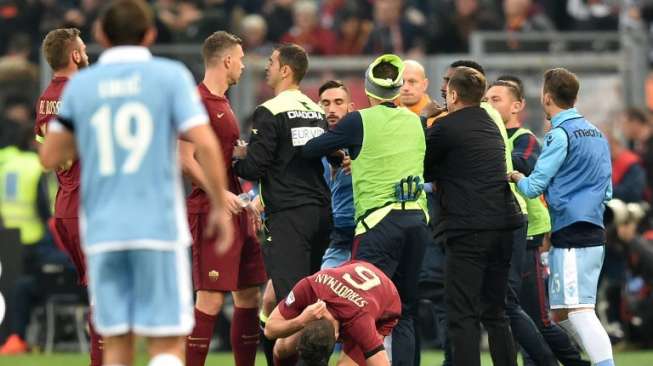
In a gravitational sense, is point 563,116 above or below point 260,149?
above

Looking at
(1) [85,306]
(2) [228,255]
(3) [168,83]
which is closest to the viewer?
(3) [168,83]

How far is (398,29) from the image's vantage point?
18641 mm

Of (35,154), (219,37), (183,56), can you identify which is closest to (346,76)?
(183,56)

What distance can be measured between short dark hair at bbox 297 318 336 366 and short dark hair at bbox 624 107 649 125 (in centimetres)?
812

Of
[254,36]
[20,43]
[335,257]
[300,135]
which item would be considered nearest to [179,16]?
[254,36]

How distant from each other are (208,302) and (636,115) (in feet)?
25.7

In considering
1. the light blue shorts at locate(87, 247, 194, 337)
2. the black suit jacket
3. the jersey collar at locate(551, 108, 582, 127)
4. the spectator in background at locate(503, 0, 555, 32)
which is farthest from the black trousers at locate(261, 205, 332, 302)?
the spectator in background at locate(503, 0, 555, 32)

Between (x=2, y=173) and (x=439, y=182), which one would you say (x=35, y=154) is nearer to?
(x=2, y=173)

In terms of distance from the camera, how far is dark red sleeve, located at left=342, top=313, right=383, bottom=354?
9.25m

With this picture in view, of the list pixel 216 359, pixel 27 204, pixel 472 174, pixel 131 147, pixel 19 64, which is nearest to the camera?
pixel 131 147

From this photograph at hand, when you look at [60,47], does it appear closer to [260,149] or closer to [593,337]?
[260,149]

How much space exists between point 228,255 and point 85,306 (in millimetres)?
6151

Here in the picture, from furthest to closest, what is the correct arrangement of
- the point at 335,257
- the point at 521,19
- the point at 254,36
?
the point at 521,19, the point at 254,36, the point at 335,257

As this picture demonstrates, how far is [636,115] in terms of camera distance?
646 inches
